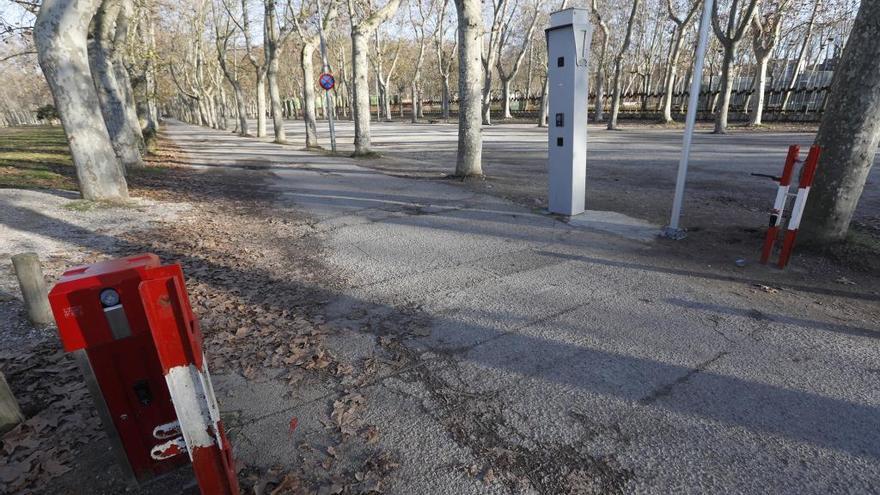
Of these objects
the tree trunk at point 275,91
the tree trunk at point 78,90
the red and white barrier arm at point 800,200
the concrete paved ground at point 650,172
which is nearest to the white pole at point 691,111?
the concrete paved ground at point 650,172

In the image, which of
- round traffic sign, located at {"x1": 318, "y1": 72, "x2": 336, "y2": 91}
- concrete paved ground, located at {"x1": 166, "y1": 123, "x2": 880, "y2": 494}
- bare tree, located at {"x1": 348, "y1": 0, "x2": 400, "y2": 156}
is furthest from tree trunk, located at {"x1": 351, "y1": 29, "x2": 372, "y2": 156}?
concrete paved ground, located at {"x1": 166, "y1": 123, "x2": 880, "y2": 494}

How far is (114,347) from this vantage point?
78.7 inches

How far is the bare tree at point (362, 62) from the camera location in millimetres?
14273

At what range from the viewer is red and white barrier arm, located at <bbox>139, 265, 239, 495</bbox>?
1.70 metres

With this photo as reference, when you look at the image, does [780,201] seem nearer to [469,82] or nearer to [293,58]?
[469,82]

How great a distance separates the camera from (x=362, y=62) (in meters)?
14.9

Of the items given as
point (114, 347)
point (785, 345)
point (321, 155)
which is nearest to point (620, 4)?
point (321, 155)

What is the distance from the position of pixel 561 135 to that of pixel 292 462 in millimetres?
5988

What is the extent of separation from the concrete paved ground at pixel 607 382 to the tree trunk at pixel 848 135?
3.43 feet

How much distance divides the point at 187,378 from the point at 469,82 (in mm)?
9431

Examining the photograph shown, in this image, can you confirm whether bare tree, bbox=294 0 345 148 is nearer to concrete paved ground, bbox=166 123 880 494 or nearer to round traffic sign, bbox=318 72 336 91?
round traffic sign, bbox=318 72 336 91

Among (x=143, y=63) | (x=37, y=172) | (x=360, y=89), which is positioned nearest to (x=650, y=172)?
(x=360, y=89)

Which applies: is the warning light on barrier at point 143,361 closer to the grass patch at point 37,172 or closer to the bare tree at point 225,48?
the grass patch at point 37,172

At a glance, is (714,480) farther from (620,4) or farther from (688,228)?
(620,4)
